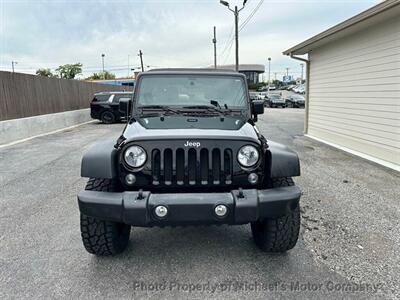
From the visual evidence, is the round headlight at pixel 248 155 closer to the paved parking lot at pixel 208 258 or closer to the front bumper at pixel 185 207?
the front bumper at pixel 185 207

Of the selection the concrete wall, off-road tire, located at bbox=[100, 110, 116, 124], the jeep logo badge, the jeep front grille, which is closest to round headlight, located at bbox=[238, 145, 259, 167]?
the jeep front grille

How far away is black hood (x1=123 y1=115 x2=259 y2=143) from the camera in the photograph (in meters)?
2.67

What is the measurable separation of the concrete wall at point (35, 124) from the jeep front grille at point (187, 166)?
919cm

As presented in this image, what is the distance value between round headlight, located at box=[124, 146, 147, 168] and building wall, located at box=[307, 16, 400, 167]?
5966 millimetres

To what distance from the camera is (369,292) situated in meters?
2.50

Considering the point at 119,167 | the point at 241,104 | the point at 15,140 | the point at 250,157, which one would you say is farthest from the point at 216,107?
the point at 15,140

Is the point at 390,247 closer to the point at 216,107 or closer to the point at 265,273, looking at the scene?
the point at 265,273

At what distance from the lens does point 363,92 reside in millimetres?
7836

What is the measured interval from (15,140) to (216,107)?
30.8ft

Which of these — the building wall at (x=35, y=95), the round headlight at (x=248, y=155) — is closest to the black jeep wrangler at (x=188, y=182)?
the round headlight at (x=248, y=155)

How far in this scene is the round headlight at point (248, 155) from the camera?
2670 millimetres

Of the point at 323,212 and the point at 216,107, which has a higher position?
the point at 216,107

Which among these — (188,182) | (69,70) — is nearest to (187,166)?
(188,182)

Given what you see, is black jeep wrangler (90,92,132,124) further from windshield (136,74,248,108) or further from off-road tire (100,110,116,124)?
windshield (136,74,248,108)
